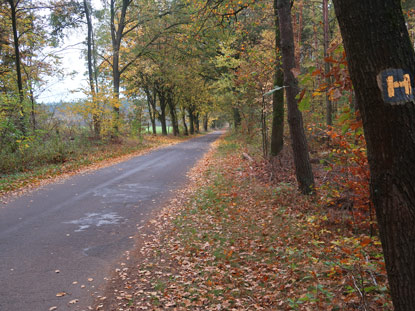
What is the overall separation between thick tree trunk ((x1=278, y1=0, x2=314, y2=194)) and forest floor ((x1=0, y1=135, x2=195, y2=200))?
30.2 ft

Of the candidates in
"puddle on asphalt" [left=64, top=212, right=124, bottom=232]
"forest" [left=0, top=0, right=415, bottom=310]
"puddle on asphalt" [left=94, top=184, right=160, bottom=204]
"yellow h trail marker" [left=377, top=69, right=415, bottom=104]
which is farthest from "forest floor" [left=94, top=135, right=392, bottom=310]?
"yellow h trail marker" [left=377, top=69, right=415, bottom=104]

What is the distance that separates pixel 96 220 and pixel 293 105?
19.6 feet

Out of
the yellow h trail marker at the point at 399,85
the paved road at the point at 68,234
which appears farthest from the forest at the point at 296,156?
the paved road at the point at 68,234

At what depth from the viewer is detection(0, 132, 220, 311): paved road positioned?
4.58 m

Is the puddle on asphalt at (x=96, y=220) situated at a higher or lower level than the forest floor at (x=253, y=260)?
higher

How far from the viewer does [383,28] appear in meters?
2.16

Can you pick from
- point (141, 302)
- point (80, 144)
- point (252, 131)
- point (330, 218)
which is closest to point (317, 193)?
point (330, 218)

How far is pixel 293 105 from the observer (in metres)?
8.24

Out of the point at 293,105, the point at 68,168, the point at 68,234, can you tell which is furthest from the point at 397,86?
the point at 68,168

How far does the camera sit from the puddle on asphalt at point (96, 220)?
24.2 feet

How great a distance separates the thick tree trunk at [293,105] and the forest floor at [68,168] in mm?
9193

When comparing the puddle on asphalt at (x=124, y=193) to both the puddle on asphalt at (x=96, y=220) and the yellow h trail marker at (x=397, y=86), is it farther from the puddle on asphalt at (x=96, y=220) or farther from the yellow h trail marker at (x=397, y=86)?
the yellow h trail marker at (x=397, y=86)

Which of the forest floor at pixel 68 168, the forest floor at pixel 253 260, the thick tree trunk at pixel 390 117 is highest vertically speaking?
the thick tree trunk at pixel 390 117

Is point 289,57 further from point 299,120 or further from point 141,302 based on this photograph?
point 141,302
